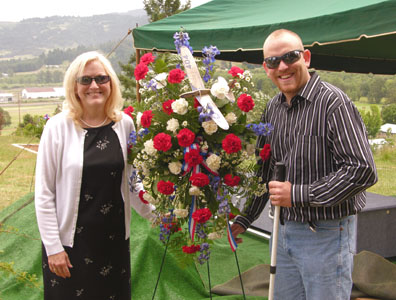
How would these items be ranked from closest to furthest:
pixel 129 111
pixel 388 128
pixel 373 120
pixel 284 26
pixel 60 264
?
pixel 60 264 → pixel 129 111 → pixel 284 26 → pixel 373 120 → pixel 388 128

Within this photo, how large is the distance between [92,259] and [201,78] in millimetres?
1061

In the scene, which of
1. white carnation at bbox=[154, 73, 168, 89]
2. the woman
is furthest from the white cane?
the woman

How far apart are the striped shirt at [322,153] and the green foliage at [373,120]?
48.7 feet

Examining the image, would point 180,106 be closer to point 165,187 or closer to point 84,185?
point 165,187

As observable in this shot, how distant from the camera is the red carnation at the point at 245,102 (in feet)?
6.06

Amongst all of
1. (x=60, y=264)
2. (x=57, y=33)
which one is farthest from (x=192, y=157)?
(x=57, y=33)

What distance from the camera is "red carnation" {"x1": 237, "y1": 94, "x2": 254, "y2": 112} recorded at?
1.85 metres

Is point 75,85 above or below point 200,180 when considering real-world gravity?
above

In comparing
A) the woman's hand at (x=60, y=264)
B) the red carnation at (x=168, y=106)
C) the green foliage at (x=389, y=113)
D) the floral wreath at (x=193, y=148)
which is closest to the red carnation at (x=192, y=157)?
the floral wreath at (x=193, y=148)

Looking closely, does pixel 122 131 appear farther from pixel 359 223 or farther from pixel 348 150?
pixel 359 223

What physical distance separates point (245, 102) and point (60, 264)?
3.85 feet

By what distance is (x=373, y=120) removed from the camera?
628 inches

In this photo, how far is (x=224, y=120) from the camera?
70.5 inches

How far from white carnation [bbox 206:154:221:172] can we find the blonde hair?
65 cm
